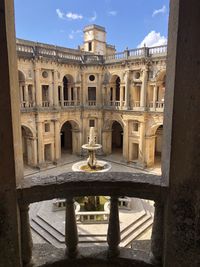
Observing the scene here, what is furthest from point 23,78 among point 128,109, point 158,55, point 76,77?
point 158,55

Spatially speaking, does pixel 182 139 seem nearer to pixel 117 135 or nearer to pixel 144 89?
pixel 144 89

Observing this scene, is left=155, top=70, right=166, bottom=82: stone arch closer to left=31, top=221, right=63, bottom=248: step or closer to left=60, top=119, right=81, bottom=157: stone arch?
left=60, top=119, right=81, bottom=157: stone arch

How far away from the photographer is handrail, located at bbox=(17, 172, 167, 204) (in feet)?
8.17

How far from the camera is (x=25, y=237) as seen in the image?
8.44 ft

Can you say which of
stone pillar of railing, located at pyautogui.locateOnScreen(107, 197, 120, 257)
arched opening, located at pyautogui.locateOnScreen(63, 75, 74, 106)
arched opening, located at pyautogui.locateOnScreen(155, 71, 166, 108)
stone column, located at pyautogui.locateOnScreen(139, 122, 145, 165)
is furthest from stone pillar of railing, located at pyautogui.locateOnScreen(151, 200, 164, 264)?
arched opening, located at pyautogui.locateOnScreen(63, 75, 74, 106)

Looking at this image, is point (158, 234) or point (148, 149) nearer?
point (158, 234)

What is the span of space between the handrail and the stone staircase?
7.89m

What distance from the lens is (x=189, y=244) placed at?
2.41 m

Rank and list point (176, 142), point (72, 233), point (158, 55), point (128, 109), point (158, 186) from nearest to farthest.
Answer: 1. point (176, 142)
2. point (158, 186)
3. point (72, 233)
4. point (158, 55)
5. point (128, 109)

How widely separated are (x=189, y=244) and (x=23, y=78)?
64.8 ft

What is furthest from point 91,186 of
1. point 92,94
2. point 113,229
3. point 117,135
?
point 117,135

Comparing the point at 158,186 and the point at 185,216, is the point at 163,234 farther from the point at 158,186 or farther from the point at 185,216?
the point at 158,186

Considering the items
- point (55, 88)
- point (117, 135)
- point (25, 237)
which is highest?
point (55, 88)

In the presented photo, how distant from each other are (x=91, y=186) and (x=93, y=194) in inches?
4.2
